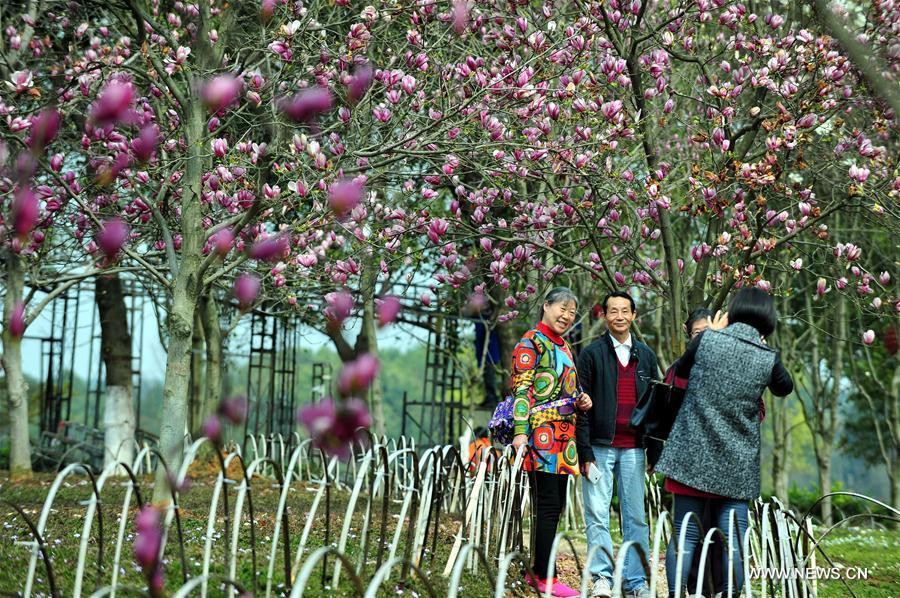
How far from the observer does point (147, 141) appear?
10.9 ft

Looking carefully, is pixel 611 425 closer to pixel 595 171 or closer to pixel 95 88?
pixel 595 171

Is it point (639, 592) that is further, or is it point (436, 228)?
point (436, 228)

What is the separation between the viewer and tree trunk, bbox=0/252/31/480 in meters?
11.7

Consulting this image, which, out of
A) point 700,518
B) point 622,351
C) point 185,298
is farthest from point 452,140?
point 700,518

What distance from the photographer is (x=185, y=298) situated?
23.8ft

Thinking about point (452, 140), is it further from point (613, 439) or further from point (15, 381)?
point (15, 381)

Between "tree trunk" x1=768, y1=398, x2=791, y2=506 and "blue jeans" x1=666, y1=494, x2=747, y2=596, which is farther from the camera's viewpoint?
"tree trunk" x1=768, y1=398, x2=791, y2=506

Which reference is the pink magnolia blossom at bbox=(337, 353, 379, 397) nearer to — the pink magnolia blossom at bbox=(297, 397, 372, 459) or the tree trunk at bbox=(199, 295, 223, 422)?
the pink magnolia blossom at bbox=(297, 397, 372, 459)

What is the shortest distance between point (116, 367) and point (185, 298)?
8224mm

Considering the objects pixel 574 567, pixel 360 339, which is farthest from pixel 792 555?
pixel 360 339

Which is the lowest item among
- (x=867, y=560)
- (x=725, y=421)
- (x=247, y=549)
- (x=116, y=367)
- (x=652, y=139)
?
(x=867, y=560)

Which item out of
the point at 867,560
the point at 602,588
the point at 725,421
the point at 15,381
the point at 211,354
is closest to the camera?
the point at 725,421

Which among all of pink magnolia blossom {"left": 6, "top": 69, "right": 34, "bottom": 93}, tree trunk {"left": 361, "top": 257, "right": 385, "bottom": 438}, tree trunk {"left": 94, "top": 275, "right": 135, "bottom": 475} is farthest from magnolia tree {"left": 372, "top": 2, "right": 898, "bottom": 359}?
tree trunk {"left": 94, "top": 275, "right": 135, "bottom": 475}

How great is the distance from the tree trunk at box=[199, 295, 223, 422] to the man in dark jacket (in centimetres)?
897
